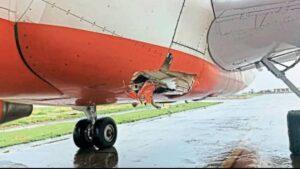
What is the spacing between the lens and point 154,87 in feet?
22.9

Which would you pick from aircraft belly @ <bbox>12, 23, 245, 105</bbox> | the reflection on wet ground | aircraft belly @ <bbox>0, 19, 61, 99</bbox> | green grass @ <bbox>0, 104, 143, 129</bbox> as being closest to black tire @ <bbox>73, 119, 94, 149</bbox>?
the reflection on wet ground

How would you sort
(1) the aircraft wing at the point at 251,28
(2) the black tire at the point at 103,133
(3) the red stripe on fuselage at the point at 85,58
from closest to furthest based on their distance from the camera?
(3) the red stripe on fuselage at the point at 85,58
(1) the aircraft wing at the point at 251,28
(2) the black tire at the point at 103,133

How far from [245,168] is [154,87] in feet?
7.67

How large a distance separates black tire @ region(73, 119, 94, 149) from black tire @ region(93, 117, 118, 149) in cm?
24

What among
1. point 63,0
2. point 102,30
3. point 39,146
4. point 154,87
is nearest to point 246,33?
point 154,87

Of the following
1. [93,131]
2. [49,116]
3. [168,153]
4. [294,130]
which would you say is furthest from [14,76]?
[49,116]

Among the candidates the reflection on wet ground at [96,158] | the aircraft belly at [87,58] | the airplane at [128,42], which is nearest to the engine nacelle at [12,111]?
the reflection on wet ground at [96,158]

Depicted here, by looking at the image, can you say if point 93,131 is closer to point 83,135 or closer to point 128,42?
point 83,135

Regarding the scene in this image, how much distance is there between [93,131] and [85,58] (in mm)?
5417

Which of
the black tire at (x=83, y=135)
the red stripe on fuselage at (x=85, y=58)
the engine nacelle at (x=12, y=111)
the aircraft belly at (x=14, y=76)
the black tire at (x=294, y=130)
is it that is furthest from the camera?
the black tire at (x=83, y=135)

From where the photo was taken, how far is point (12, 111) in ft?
34.8

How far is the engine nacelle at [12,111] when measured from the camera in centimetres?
1025

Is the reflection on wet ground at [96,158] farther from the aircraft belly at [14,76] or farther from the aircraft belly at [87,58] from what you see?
the aircraft belly at [14,76]

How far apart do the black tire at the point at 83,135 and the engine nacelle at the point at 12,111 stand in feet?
4.34
